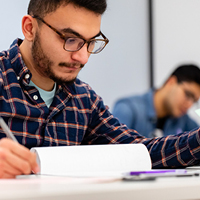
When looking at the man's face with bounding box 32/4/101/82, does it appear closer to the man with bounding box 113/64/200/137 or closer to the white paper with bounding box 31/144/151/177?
the white paper with bounding box 31/144/151/177

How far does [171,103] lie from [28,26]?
152cm

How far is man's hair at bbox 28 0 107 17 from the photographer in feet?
3.46

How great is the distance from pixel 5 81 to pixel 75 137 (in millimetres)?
274

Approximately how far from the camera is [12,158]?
60cm

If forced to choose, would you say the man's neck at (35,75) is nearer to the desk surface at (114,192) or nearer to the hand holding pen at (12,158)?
the hand holding pen at (12,158)

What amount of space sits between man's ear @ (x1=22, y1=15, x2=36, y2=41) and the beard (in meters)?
0.03

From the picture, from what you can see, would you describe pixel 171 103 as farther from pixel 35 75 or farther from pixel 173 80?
pixel 35 75

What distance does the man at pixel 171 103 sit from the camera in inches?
94.1

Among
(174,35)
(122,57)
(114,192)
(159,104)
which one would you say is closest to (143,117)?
(159,104)

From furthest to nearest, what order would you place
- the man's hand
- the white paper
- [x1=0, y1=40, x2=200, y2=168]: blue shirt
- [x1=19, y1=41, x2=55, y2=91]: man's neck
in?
[x1=19, y1=41, x2=55, y2=91]: man's neck
[x1=0, y1=40, x2=200, y2=168]: blue shirt
the white paper
the man's hand

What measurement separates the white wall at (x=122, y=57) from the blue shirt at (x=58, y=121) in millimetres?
1458

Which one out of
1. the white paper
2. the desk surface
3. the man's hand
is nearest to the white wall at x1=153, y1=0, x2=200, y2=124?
the white paper

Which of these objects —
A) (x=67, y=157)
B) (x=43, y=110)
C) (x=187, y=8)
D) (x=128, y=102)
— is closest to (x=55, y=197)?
(x=67, y=157)

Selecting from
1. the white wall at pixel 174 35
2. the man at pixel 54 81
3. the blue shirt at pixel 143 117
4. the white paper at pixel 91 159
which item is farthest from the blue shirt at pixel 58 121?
the white wall at pixel 174 35
